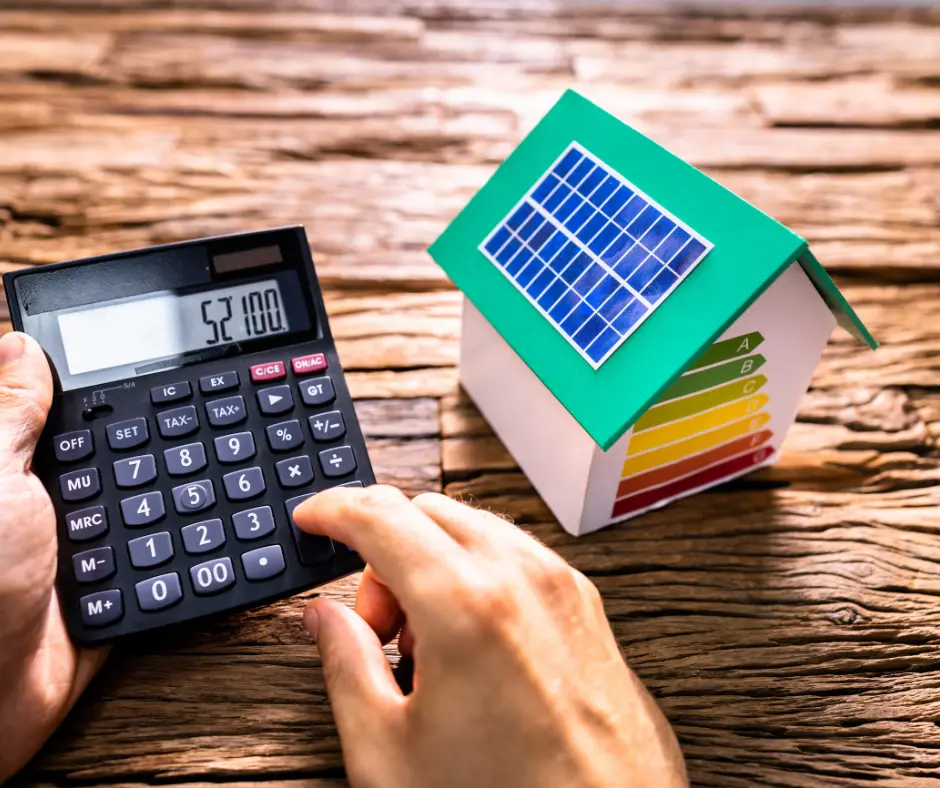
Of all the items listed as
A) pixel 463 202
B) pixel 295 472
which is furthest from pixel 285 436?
pixel 463 202

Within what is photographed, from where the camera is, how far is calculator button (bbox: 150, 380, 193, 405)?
1.86ft

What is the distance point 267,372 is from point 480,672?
28cm

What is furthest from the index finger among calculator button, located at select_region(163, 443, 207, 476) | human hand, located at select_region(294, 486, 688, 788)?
calculator button, located at select_region(163, 443, 207, 476)

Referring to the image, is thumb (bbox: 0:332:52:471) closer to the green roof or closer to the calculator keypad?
the calculator keypad

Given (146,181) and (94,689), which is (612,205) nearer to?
(94,689)

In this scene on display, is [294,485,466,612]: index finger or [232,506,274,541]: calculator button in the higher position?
[294,485,466,612]: index finger

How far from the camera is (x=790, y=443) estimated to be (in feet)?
2.26

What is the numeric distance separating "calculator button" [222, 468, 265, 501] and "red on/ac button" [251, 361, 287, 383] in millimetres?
71

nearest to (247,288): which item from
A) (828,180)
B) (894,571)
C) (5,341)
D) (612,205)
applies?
(5,341)

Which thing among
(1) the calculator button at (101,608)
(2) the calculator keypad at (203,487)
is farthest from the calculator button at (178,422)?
(1) the calculator button at (101,608)

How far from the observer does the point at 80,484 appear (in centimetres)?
53

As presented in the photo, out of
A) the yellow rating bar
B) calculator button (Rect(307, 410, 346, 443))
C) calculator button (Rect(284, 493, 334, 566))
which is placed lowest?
calculator button (Rect(284, 493, 334, 566))

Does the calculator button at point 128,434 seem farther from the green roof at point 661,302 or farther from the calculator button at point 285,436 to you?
the green roof at point 661,302

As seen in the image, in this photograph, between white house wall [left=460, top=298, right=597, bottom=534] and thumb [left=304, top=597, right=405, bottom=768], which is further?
white house wall [left=460, top=298, right=597, bottom=534]
